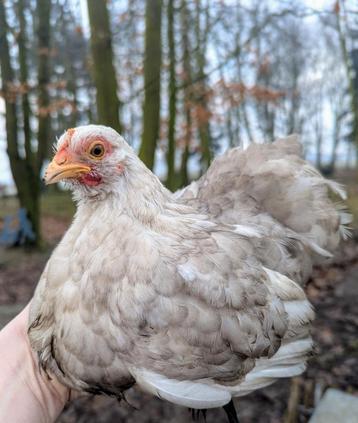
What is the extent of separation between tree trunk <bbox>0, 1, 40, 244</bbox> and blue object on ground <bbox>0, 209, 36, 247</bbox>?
0.39 ft

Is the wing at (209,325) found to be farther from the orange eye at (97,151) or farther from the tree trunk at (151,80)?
the tree trunk at (151,80)

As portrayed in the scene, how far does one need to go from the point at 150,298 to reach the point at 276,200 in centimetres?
112

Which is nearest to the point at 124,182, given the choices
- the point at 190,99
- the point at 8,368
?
the point at 8,368

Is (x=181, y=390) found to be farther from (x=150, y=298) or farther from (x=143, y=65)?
(x=143, y=65)

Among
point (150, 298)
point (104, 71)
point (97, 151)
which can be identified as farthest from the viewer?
point (104, 71)

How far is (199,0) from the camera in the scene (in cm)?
584

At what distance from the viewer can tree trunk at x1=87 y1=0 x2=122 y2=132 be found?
3641mm

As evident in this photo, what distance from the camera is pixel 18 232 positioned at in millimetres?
8289

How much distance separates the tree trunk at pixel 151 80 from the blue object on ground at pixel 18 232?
189 inches

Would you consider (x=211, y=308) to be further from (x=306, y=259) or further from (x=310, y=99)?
(x=310, y=99)

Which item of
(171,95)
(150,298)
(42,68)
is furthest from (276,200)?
(42,68)

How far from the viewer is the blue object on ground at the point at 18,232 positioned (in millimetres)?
8195

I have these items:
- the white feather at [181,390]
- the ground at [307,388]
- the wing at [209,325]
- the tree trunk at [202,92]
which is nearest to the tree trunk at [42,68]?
the tree trunk at [202,92]

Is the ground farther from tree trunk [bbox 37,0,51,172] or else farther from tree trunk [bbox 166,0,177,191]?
tree trunk [bbox 37,0,51,172]
